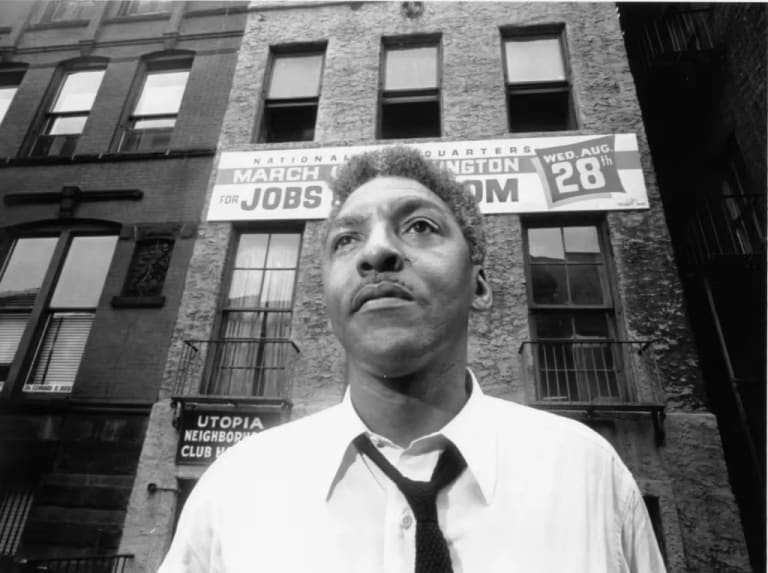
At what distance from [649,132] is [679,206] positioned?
171cm

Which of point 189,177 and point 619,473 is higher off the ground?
point 189,177

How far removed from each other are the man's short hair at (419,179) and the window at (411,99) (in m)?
A: 6.17

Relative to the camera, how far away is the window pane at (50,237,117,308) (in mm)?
6973

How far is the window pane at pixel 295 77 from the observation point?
27.1 feet

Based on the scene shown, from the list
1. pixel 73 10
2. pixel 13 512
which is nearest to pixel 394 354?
pixel 13 512

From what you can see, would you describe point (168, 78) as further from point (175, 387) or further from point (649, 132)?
point (649, 132)

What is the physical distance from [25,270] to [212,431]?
15.4 ft

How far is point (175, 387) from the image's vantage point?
5879 millimetres

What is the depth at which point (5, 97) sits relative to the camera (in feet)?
30.2

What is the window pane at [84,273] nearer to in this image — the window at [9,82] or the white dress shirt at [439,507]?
the window at [9,82]

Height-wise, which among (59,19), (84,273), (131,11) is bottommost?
(84,273)

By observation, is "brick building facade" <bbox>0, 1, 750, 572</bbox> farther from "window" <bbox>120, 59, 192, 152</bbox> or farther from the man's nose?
the man's nose

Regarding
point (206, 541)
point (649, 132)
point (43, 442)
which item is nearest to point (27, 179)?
point (43, 442)

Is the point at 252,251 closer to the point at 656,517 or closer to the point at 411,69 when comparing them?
the point at 411,69
